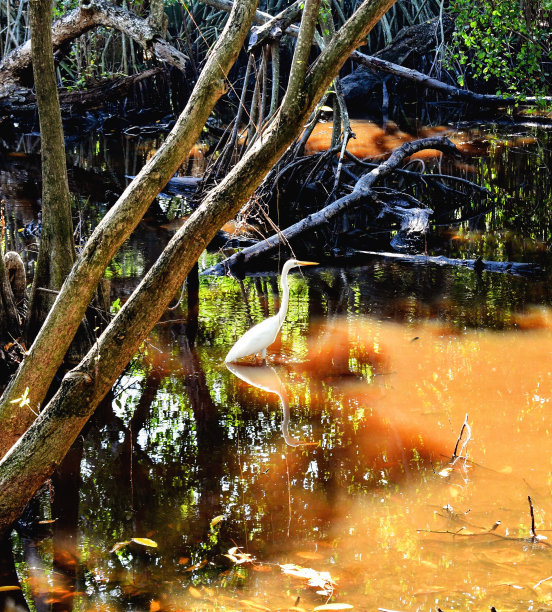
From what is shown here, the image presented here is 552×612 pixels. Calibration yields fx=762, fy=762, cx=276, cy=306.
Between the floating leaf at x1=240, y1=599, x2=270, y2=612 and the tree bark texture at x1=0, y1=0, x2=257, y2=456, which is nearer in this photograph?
the floating leaf at x1=240, y1=599, x2=270, y2=612

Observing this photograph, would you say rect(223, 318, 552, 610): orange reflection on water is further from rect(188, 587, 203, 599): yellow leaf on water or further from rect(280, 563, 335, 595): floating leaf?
rect(188, 587, 203, 599): yellow leaf on water

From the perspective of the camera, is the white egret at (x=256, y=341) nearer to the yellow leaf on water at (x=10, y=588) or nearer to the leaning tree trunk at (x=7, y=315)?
the leaning tree trunk at (x=7, y=315)

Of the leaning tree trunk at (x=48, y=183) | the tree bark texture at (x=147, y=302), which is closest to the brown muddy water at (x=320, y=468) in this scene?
the tree bark texture at (x=147, y=302)

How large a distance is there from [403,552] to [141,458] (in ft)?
5.47

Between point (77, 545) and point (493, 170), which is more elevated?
point (493, 170)

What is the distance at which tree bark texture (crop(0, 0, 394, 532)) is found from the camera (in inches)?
128

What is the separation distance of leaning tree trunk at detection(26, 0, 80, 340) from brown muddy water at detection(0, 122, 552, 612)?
91 centimetres

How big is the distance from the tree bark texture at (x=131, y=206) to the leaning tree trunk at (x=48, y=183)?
1.18m

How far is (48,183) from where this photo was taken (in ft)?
14.5

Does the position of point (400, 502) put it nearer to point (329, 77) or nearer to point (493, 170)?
point (329, 77)

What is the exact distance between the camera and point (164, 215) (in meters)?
10.3

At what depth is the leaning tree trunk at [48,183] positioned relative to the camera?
407cm

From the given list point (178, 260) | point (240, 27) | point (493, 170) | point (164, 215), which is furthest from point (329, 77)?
point (493, 170)

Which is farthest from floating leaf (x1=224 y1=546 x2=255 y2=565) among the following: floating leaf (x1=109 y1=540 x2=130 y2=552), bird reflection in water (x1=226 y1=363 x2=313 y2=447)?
bird reflection in water (x1=226 y1=363 x2=313 y2=447)
